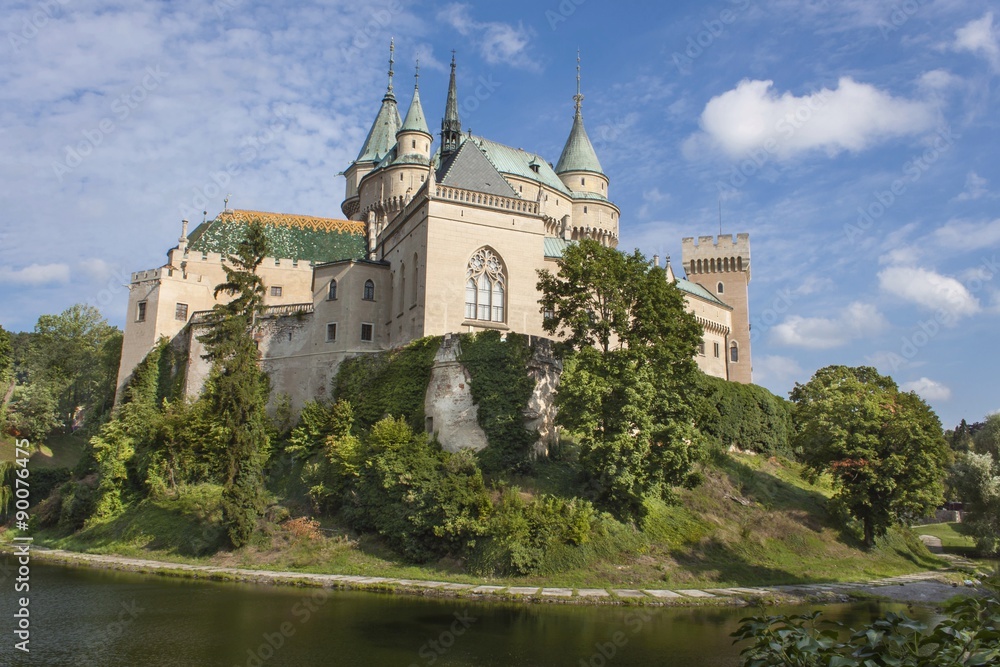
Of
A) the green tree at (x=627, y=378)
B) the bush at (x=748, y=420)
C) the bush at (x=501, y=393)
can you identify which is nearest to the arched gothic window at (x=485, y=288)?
the bush at (x=501, y=393)

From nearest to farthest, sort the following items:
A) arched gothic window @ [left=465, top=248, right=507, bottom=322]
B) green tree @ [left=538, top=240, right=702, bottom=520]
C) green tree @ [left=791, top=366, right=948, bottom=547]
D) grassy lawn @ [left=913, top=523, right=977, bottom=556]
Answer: green tree @ [left=538, top=240, right=702, bottom=520] < green tree @ [left=791, top=366, right=948, bottom=547] < arched gothic window @ [left=465, top=248, right=507, bottom=322] < grassy lawn @ [left=913, top=523, right=977, bottom=556]

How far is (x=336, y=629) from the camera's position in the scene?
20.0 metres

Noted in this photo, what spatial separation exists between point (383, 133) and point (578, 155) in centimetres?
1729

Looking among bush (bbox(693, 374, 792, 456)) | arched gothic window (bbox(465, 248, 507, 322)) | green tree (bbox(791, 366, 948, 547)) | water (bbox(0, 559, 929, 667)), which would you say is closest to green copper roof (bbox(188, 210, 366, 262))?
arched gothic window (bbox(465, 248, 507, 322))

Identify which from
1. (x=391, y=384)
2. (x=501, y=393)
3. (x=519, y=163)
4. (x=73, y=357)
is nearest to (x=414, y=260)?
(x=391, y=384)

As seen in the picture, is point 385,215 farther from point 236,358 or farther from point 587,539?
point 587,539

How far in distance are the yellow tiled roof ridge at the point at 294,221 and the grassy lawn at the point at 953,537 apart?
44.9 meters

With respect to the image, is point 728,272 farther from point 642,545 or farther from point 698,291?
point 642,545

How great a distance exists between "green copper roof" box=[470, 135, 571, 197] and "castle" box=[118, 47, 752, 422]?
0.18 metres

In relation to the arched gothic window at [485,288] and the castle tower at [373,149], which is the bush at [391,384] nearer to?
the arched gothic window at [485,288]

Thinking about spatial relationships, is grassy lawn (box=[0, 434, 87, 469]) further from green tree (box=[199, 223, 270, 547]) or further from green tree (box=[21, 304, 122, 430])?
green tree (box=[199, 223, 270, 547])

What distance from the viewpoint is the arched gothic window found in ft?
126

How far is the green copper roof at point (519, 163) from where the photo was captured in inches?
2261

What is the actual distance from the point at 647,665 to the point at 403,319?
25.6 m
